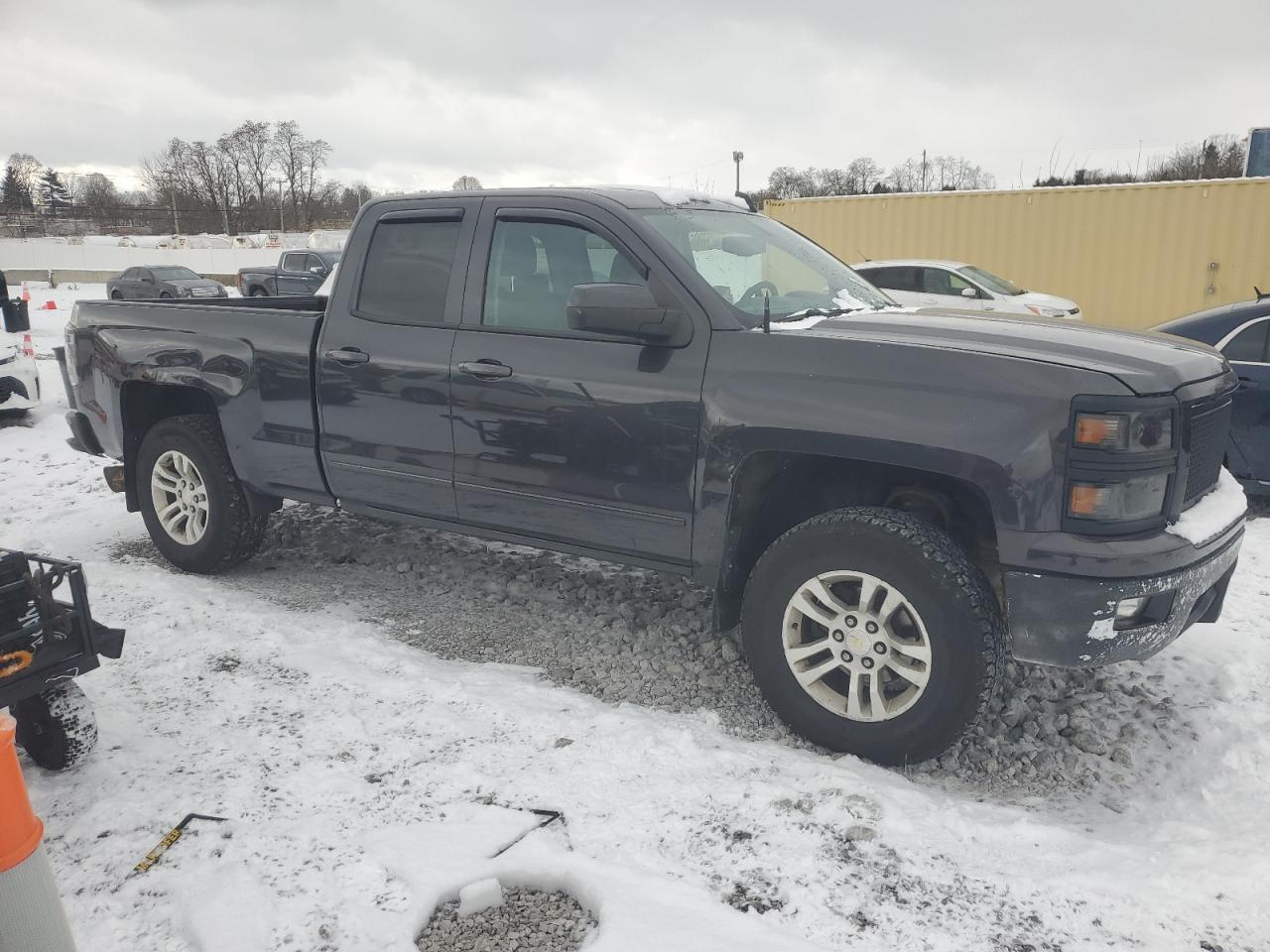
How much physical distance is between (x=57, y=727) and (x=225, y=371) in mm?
2168

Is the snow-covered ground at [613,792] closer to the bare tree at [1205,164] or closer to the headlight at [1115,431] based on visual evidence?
the headlight at [1115,431]

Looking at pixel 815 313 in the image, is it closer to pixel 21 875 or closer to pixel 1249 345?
pixel 21 875

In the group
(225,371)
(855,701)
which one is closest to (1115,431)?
(855,701)

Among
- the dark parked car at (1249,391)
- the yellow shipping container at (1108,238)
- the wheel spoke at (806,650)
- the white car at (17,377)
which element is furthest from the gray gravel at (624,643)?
the yellow shipping container at (1108,238)

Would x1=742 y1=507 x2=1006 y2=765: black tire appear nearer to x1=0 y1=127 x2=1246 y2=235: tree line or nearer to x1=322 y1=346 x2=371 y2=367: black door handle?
x1=322 y1=346 x2=371 y2=367: black door handle

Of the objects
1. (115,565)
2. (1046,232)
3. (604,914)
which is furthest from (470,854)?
(1046,232)

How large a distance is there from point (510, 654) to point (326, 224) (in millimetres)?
69506

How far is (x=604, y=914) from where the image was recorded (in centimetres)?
241

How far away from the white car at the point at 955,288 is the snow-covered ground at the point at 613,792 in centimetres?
867

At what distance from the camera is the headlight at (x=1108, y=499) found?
2.81m

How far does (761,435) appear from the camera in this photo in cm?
328

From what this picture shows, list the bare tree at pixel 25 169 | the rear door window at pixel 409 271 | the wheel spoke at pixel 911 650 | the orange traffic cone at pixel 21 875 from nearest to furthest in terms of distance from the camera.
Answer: the orange traffic cone at pixel 21 875, the wheel spoke at pixel 911 650, the rear door window at pixel 409 271, the bare tree at pixel 25 169

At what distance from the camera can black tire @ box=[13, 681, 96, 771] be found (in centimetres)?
306

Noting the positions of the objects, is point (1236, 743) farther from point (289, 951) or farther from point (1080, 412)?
point (289, 951)
